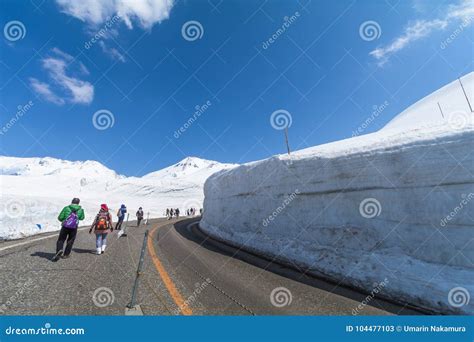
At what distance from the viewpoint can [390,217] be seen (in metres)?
6.94

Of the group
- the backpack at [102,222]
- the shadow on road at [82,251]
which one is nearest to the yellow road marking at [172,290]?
the backpack at [102,222]

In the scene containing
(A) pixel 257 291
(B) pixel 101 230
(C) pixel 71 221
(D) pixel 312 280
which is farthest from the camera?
(B) pixel 101 230

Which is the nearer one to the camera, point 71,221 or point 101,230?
point 71,221

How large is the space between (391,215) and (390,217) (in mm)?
59

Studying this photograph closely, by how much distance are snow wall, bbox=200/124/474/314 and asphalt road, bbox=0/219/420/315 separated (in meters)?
0.80

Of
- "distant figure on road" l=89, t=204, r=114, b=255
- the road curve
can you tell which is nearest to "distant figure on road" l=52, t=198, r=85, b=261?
"distant figure on road" l=89, t=204, r=114, b=255

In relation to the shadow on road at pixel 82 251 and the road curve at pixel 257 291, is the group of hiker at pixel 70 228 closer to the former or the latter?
the shadow on road at pixel 82 251

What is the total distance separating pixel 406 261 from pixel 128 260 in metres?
7.88

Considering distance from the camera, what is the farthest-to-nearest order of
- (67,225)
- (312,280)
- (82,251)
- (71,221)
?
(82,251), (71,221), (67,225), (312,280)

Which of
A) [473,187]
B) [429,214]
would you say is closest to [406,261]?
[429,214]

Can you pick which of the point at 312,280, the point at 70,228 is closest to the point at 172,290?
the point at 312,280

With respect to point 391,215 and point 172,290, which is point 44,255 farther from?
point 391,215

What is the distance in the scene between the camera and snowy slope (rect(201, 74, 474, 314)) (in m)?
5.67

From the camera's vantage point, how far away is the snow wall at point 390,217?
5641 millimetres
